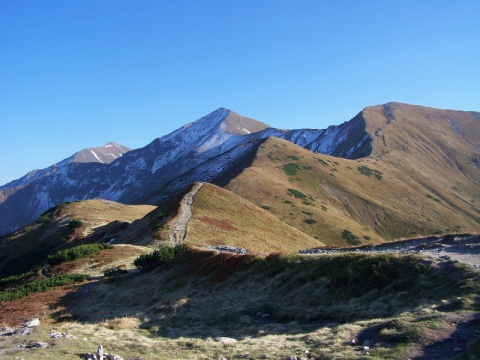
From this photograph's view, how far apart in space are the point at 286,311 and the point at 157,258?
22071mm

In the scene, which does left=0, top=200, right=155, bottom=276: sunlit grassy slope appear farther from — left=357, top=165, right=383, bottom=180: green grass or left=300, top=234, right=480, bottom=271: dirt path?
left=357, top=165, right=383, bottom=180: green grass

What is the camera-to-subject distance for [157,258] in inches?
1636

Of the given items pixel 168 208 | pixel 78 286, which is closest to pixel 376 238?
pixel 168 208

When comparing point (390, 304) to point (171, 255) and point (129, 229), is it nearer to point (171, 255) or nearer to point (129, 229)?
point (171, 255)

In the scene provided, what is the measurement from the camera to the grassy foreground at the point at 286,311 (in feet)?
49.5

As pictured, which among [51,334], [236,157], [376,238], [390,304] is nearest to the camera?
[51,334]

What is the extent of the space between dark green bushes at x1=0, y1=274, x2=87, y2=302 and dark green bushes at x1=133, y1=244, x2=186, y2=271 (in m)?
5.72

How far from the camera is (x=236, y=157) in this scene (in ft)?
568

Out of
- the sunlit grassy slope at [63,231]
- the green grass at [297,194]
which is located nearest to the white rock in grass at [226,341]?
the sunlit grassy slope at [63,231]

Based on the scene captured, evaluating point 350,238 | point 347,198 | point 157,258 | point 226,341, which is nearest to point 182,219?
point 157,258

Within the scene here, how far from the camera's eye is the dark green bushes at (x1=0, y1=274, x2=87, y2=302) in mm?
36194

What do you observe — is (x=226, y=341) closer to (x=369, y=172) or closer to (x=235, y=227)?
(x=235, y=227)

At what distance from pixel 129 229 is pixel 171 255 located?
29.4 m

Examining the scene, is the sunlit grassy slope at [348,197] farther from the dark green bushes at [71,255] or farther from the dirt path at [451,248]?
the dirt path at [451,248]
